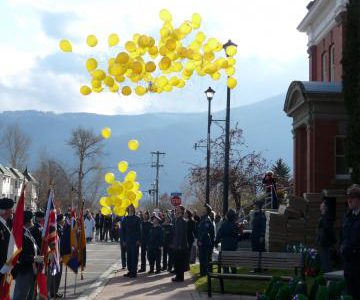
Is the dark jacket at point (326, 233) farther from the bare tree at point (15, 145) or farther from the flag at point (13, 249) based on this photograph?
the bare tree at point (15, 145)

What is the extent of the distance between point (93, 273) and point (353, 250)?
1125 cm

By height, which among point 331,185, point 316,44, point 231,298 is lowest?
point 231,298

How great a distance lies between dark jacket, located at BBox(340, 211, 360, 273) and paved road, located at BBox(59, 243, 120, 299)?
6.32m

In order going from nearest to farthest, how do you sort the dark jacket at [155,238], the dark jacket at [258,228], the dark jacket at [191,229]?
the dark jacket at [258,228] → the dark jacket at [155,238] → the dark jacket at [191,229]

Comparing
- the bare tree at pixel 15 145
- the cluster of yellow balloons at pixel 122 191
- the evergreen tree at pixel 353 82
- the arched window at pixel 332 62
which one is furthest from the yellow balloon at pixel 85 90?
the bare tree at pixel 15 145

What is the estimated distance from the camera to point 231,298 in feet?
48.1

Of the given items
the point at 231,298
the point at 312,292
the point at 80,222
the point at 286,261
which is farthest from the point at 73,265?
the point at 312,292

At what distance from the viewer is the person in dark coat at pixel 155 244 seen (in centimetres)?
2106

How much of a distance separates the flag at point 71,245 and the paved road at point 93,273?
65 centimetres

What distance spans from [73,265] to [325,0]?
839 inches

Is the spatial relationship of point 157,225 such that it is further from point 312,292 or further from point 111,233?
point 111,233

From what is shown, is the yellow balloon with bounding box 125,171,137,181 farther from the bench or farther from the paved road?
the bench

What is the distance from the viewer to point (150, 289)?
Answer: 16578 mm

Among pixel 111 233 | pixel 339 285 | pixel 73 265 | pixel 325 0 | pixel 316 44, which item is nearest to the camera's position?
pixel 339 285
